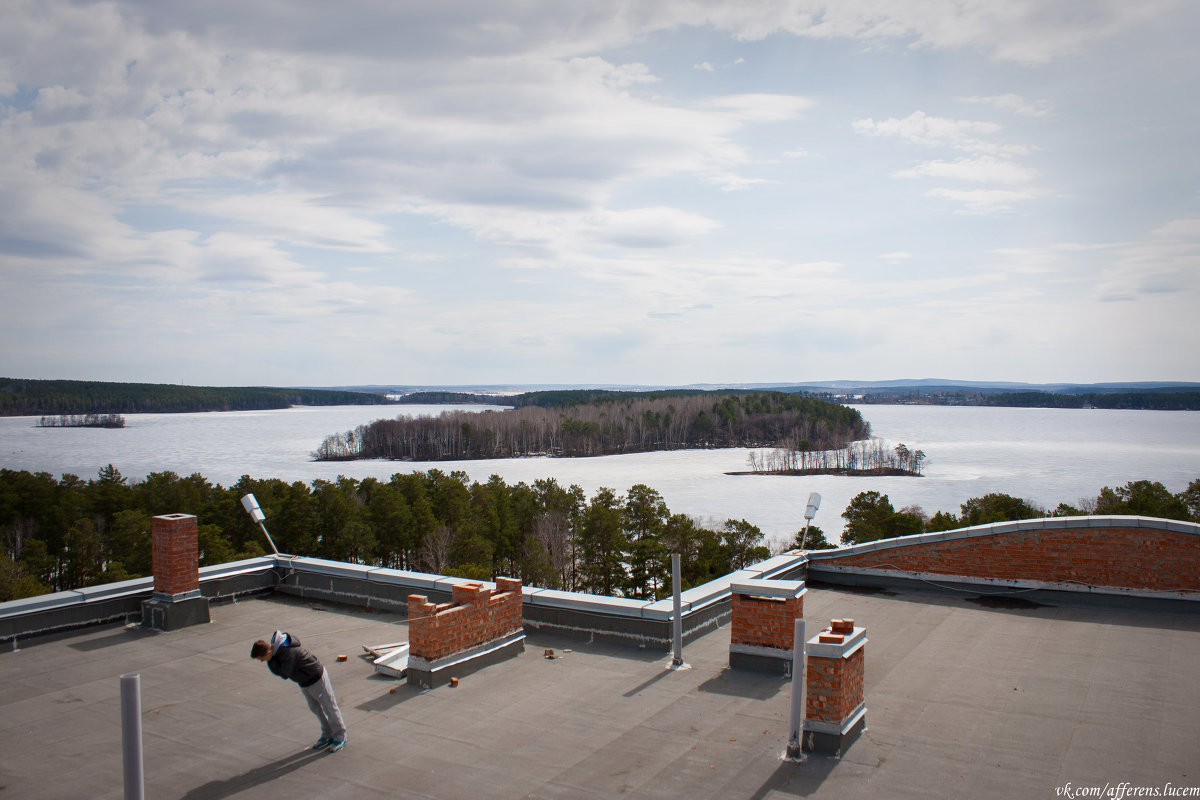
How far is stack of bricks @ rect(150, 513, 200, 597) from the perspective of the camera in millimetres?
10195

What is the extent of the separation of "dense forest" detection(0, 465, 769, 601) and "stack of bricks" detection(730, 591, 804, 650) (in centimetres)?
2604

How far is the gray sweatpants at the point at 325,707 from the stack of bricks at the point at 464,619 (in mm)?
1432

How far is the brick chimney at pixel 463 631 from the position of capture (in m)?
7.99

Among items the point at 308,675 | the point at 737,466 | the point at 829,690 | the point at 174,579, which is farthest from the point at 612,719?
the point at 737,466

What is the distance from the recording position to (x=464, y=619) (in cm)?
841

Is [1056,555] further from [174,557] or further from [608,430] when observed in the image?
[608,430]

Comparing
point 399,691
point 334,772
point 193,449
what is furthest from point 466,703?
point 193,449

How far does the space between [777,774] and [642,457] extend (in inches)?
4761

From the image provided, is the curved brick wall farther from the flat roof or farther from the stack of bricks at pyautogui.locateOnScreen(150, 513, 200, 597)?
the stack of bricks at pyautogui.locateOnScreen(150, 513, 200, 597)

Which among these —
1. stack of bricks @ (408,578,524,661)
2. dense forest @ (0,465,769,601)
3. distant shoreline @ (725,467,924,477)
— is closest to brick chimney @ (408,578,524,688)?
stack of bricks @ (408,578,524,661)

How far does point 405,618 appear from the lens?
10742mm

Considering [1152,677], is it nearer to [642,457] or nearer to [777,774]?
[777,774]

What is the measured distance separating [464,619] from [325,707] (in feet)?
6.94

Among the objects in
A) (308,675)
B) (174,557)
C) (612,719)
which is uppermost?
(174,557)
